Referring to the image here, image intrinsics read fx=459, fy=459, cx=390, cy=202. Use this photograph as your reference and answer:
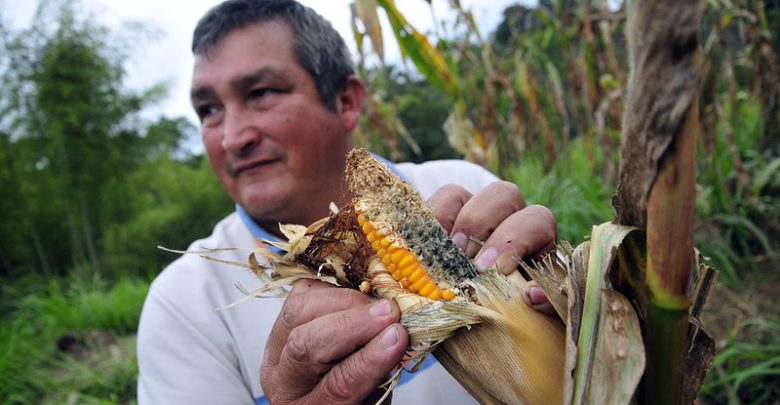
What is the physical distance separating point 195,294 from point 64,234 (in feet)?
39.6

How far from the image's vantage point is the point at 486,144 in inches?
127

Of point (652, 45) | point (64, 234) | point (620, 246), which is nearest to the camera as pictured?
point (652, 45)

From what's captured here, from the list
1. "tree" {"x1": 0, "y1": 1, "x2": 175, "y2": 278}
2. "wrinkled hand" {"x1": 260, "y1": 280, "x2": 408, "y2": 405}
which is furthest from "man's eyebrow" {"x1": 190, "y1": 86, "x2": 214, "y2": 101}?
"tree" {"x1": 0, "y1": 1, "x2": 175, "y2": 278}

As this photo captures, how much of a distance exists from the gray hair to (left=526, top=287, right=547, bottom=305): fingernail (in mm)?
918

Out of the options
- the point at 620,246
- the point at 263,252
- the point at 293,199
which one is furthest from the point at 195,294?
the point at 620,246

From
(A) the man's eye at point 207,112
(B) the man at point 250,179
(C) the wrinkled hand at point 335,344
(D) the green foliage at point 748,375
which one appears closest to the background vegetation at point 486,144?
(D) the green foliage at point 748,375

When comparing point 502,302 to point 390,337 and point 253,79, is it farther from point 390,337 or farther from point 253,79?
point 253,79

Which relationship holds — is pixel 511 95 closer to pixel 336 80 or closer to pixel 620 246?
pixel 336 80

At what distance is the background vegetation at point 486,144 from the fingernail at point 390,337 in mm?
911

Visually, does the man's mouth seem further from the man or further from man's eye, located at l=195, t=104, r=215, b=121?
man's eye, located at l=195, t=104, r=215, b=121

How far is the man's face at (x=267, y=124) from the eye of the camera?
4.20 feet

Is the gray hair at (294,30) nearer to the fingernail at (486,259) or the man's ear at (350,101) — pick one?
the man's ear at (350,101)

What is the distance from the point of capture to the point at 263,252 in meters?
0.82

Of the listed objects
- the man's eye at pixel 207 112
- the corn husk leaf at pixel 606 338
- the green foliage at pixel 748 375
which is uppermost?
the man's eye at pixel 207 112
